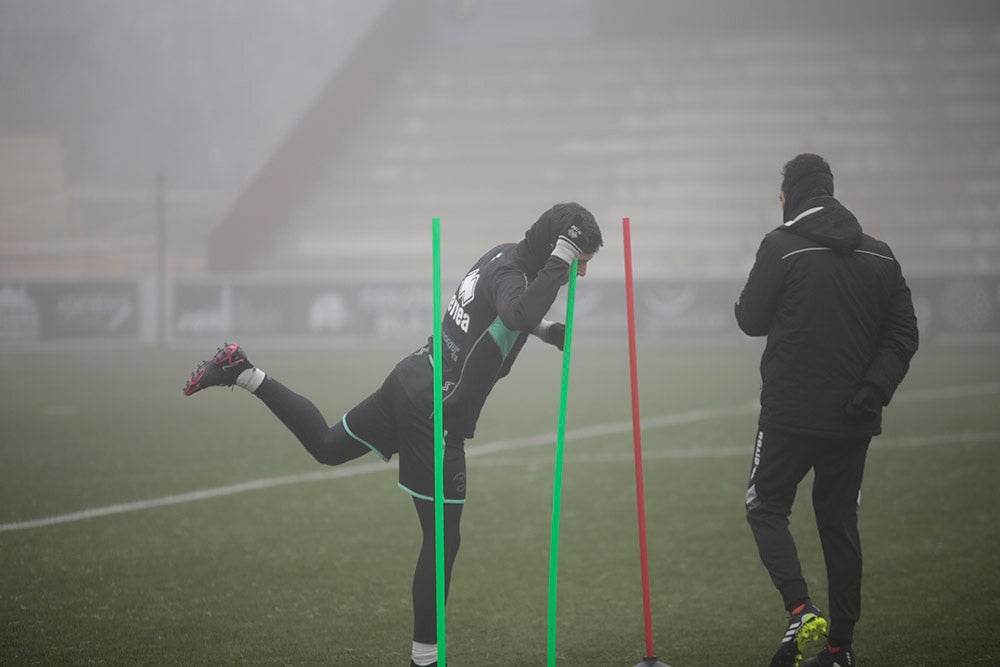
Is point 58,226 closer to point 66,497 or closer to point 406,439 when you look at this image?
point 66,497

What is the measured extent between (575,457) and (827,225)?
5776 millimetres

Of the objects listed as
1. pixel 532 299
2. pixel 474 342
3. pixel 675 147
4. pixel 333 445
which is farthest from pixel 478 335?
pixel 675 147

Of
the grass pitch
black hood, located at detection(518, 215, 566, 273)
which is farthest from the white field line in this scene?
black hood, located at detection(518, 215, 566, 273)

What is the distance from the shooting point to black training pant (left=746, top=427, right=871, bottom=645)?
188 inches

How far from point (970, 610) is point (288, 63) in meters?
47.3

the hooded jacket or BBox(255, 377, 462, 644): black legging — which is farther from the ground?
the hooded jacket

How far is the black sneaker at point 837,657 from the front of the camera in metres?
4.75

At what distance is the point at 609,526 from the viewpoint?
301 inches

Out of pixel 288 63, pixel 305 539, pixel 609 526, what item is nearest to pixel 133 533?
pixel 305 539

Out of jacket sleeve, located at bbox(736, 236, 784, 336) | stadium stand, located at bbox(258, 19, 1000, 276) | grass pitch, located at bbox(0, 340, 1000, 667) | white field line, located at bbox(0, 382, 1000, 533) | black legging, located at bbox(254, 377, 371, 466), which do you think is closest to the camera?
jacket sleeve, located at bbox(736, 236, 784, 336)

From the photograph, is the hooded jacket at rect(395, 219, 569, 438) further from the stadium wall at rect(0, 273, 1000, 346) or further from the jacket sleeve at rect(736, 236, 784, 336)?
the stadium wall at rect(0, 273, 1000, 346)

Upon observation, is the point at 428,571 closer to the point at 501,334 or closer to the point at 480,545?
the point at 501,334

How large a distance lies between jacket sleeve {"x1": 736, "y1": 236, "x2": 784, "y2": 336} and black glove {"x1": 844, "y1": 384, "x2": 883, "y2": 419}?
0.46m

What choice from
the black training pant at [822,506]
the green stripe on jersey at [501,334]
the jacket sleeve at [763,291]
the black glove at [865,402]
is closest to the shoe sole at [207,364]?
the green stripe on jersey at [501,334]
